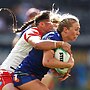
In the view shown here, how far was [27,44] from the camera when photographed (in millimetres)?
7152

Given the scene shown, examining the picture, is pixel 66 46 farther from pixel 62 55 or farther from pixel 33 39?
pixel 33 39

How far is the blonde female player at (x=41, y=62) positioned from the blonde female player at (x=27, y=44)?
0.11m

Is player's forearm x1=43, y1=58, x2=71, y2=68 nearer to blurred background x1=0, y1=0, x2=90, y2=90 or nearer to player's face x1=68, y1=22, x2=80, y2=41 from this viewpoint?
player's face x1=68, y1=22, x2=80, y2=41

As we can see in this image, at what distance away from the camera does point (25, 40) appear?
23.3ft

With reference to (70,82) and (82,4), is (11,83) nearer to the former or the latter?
(70,82)

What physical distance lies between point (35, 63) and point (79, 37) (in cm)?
1119

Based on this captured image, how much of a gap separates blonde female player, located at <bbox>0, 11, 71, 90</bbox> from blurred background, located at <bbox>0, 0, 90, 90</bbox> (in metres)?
8.17

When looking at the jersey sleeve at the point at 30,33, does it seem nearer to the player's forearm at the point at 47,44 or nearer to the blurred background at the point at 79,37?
the player's forearm at the point at 47,44

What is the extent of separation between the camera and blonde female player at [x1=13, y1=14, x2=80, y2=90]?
663 cm

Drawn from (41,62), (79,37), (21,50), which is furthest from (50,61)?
(79,37)

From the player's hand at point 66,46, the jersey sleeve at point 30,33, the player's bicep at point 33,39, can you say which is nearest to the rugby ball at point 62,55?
the player's hand at point 66,46

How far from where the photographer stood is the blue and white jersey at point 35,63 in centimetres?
680

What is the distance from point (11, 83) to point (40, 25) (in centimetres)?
81

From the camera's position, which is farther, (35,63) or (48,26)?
(48,26)
